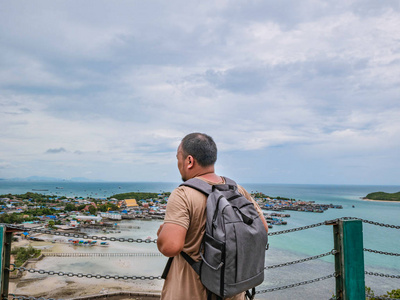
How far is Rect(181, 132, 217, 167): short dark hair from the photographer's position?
1.42 m

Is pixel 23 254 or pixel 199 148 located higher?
pixel 199 148

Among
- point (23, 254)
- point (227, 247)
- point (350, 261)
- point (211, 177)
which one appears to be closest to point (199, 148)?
point (211, 177)

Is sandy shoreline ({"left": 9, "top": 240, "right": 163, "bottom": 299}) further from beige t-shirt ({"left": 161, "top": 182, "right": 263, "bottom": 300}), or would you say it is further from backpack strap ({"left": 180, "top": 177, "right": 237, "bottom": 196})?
backpack strap ({"left": 180, "top": 177, "right": 237, "bottom": 196})

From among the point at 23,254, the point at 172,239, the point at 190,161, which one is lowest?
the point at 23,254

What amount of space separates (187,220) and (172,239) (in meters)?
0.10

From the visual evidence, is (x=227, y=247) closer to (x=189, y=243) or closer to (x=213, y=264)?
(x=213, y=264)

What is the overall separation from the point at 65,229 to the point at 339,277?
34038 mm

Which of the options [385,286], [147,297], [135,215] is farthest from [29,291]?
[135,215]

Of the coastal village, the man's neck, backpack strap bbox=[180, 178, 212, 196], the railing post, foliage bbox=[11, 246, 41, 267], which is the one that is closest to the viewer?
backpack strap bbox=[180, 178, 212, 196]

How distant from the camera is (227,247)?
1191mm

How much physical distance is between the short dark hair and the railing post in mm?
1307

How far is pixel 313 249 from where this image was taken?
25.5 m

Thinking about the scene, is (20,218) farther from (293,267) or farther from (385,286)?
(385,286)

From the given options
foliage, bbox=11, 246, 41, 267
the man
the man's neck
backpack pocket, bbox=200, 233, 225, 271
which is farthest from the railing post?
foliage, bbox=11, 246, 41, 267
